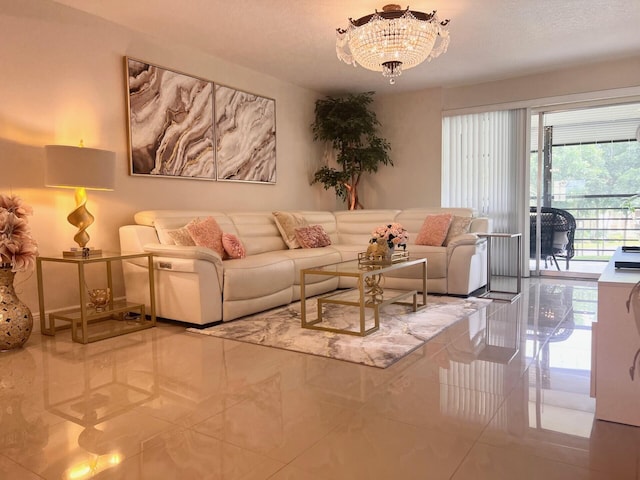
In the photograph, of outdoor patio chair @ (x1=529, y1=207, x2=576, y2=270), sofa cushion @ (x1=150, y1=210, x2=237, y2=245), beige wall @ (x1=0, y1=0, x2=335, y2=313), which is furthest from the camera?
outdoor patio chair @ (x1=529, y1=207, x2=576, y2=270)

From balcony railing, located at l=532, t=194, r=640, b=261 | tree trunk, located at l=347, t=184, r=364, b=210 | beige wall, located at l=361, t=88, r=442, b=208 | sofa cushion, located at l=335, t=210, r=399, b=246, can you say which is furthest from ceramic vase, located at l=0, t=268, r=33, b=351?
balcony railing, located at l=532, t=194, r=640, b=261

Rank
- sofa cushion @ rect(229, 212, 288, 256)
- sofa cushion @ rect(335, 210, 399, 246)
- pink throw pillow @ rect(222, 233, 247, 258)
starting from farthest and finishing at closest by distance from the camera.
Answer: sofa cushion @ rect(335, 210, 399, 246)
sofa cushion @ rect(229, 212, 288, 256)
pink throw pillow @ rect(222, 233, 247, 258)

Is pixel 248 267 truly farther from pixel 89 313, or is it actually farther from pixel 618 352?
pixel 618 352

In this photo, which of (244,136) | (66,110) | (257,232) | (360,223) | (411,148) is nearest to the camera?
(66,110)

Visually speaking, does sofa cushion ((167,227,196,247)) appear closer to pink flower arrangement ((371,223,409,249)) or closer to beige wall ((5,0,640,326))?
beige wall ((5,0,640,326))

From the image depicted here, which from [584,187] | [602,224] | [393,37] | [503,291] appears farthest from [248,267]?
[602,224]

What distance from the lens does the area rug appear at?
2.77 meters

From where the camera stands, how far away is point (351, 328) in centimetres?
329

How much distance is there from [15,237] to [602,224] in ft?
22.2

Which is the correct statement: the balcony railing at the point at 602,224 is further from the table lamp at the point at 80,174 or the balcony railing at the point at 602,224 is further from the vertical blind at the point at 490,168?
the table lamp at the point at 80,174

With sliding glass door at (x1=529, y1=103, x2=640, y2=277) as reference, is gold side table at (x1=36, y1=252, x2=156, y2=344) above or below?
below

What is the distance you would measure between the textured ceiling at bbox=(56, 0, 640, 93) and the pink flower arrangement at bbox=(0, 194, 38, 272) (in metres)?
1.64

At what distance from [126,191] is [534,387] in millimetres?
3434

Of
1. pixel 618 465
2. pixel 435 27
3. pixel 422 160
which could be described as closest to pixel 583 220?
pixel 422 160
